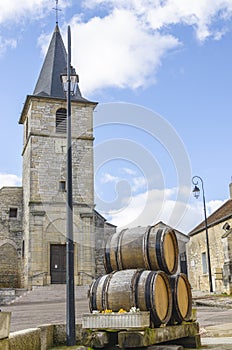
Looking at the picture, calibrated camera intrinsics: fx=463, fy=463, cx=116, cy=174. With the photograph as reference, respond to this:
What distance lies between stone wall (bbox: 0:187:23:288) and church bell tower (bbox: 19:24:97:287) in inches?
37.5

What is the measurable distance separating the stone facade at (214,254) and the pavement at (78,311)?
6.63 ft

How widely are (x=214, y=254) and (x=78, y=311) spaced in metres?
14.3

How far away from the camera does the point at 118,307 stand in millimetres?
6207

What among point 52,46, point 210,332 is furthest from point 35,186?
point 210,332

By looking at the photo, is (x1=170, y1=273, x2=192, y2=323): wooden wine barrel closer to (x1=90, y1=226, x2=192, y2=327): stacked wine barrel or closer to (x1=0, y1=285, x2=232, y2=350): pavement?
(x1=90, y1=226, x2=192, y2=327): stacked wine barrel

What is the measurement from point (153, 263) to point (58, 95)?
991 inches

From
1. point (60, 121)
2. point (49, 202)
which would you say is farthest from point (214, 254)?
point (60, 121)

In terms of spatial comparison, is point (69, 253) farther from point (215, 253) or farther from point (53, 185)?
point (53, 185)

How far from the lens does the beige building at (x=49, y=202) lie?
2750 centimetres

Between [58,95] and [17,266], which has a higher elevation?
[58,95]

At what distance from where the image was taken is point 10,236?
98.2ft

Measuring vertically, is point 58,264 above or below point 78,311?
above

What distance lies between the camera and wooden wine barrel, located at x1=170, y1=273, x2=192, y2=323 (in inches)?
257

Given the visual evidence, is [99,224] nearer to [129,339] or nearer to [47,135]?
[47,135]
